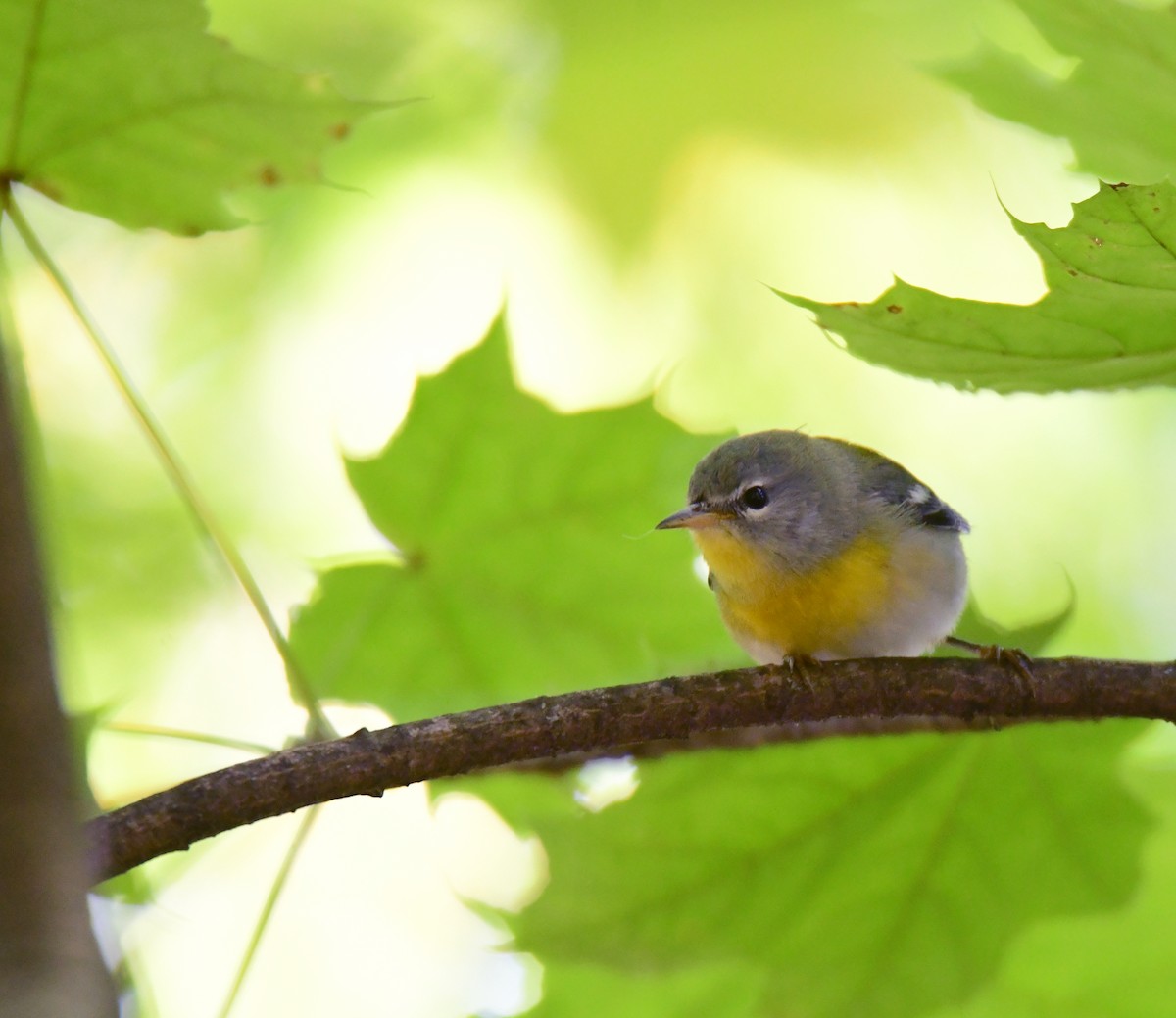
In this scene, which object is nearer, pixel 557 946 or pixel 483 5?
pixel 557 946

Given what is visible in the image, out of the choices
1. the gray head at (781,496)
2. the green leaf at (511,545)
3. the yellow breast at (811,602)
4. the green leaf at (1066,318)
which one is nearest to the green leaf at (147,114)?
the green leaf at (511,545)

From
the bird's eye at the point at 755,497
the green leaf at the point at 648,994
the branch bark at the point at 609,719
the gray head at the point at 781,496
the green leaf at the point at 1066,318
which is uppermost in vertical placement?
the green leaf at the point at 1066,318

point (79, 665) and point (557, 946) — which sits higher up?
point (557, 946)

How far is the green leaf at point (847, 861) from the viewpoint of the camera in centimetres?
267

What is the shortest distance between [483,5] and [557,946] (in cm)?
481

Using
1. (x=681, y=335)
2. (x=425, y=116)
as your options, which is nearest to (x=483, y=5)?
(x=425, y=116)

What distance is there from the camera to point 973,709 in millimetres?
2248

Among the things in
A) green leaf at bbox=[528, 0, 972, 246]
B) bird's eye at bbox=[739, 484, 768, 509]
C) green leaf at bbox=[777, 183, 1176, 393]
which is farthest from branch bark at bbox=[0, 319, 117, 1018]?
green leaf at bbox=[528, 0, 972, 246]

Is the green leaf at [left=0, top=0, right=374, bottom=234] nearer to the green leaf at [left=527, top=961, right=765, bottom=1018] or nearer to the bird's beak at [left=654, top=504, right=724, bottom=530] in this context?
the bird's beak at [left=654, top=504, right=724, bottom=530]

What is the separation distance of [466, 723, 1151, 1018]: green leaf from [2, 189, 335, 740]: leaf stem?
0.57 m

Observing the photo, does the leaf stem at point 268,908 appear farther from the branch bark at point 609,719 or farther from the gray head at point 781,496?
the gray head at point 781,496

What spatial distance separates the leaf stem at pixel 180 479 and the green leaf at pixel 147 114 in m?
0.16

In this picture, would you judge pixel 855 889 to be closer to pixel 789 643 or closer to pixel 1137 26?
pixel 789 643

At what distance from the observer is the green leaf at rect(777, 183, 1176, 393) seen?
1836 mm
